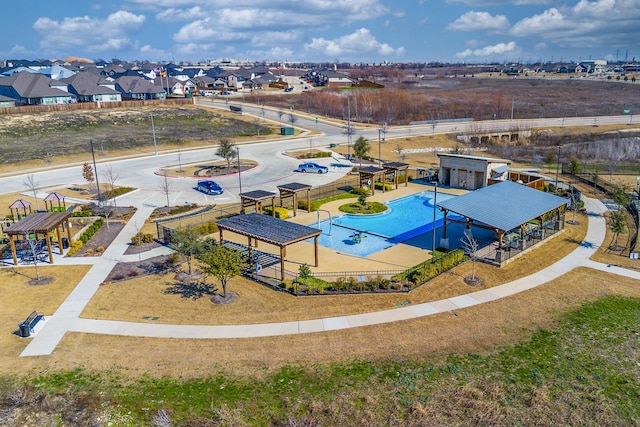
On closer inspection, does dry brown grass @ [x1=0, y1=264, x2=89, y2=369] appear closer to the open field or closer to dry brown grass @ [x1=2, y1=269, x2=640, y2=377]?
dry brown grass @ [x1=2, y1=269, x2=640, y2=377]

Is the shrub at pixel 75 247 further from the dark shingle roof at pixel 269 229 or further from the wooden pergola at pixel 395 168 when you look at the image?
the wooden pergola at pixel 395 168

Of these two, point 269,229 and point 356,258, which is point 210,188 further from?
point 356,258

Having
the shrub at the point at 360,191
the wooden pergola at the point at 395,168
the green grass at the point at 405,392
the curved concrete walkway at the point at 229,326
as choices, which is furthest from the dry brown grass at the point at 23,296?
the wooden pergola at the point at 395,168

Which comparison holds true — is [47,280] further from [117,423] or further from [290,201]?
[290,201]

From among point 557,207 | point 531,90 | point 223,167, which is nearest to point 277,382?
point 557,207

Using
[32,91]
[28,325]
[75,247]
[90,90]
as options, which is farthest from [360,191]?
[32,91]

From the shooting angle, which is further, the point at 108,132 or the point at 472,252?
the point at 108,132
